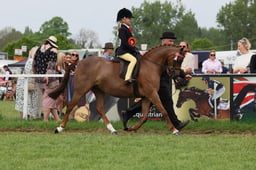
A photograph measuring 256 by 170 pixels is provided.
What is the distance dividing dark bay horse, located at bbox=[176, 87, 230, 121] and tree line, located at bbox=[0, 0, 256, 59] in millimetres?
57138

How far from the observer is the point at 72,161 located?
8148 millimetres

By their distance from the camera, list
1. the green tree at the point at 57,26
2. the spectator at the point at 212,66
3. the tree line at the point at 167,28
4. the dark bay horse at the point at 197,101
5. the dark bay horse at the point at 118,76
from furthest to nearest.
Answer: the green tree at the point at 57,26 < the tree line at the point at 167,28 < the spectator at the point at 212,66 < the dark bay horse at the point at 197,101 < the dark bay horse at the point at 118,76

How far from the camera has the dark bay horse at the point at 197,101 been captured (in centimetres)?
1384

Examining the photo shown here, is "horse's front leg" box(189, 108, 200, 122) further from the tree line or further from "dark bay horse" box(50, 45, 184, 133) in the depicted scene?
the tree line

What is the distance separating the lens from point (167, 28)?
326 feet

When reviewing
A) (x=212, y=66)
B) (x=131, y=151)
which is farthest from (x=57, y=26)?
(x=131, y=151)

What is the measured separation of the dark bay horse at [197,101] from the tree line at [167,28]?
5714cm

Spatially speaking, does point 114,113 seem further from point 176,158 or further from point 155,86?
point 176,158

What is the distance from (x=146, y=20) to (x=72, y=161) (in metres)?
91.2

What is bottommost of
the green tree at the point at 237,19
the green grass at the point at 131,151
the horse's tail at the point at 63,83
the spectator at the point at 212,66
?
the green grass at the point at 131,151

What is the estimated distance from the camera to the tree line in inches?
3204

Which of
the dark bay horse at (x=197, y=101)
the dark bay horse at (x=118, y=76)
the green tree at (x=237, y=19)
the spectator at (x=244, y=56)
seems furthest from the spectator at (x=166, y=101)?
the green tree at (x=237, y=19)

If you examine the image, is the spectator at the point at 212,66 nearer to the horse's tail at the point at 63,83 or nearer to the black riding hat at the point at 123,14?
the black riding hat at the point at 123,14

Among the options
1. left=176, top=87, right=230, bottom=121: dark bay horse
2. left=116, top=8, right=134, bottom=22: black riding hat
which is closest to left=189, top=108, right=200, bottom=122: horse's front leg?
left=176, top=87, right=230, bottom=121: dark bay horse
